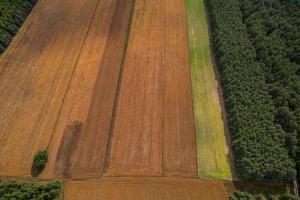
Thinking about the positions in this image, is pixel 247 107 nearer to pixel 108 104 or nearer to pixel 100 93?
pixel 108 104

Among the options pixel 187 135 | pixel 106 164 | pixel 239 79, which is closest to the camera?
pixel 106 164

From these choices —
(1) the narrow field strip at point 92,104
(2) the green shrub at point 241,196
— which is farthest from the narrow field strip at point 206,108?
(1) the narrow field strip at point 92,104

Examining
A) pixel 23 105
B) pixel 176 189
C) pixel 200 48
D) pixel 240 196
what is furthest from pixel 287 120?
pixel 23 105

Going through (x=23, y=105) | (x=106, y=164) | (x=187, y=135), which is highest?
(x=23, y=105)

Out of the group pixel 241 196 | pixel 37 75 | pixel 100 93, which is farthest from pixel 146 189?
pixel 37 75

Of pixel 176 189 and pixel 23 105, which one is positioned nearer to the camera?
pixel 176 189

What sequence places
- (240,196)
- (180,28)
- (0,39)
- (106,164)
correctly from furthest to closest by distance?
(180,28) → (0,39) → (106,164) → (240,196)

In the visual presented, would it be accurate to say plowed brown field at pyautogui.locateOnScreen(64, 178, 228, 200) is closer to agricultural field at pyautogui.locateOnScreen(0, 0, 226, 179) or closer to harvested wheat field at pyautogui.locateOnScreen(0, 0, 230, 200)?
harvested wheat field at pyautogui.locateOnScreen(0, 0, 230, 200)

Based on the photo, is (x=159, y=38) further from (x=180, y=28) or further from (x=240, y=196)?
(x=240, y=196)
